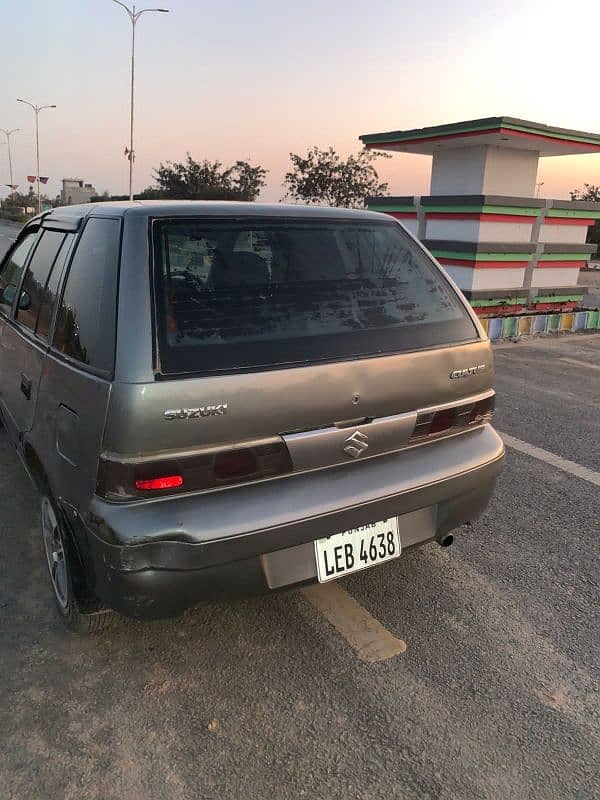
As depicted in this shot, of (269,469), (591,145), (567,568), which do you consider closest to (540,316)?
(591,145)

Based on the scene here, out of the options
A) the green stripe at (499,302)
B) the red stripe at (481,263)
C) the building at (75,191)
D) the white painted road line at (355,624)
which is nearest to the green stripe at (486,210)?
the red stripe at (481,263)

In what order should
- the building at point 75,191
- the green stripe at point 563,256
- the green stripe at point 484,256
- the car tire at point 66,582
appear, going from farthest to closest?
the building at point 75,191
the green stripe at point 563,256
the green stripe at point 484,256
the car tire at point 66,582

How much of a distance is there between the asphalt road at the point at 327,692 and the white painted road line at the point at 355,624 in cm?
4

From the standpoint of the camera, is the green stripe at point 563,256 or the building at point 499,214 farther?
the green stripe at point 563,256

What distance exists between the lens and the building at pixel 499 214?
31.0ft

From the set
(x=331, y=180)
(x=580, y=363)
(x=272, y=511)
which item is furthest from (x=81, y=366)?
(x=331, y=180)

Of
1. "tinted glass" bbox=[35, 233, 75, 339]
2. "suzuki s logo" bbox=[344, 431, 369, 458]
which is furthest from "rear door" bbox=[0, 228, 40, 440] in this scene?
"suzuki s logo" bbox=[344, 431, 369, 458]

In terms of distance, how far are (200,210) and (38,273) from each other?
3.47ft

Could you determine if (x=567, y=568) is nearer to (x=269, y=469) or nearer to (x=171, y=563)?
(x=269, y=469)

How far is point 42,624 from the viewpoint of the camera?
8.48 ft

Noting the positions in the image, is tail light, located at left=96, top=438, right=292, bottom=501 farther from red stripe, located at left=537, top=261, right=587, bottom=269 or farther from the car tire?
red stripe, located at left=537, top=261, right=587, bottom=269

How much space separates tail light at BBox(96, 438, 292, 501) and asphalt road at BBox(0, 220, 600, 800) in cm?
62

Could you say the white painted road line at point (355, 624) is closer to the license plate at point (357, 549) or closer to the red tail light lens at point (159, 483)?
the license plate at point (357, 549)

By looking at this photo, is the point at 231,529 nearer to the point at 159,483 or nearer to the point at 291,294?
the point at 159,483
